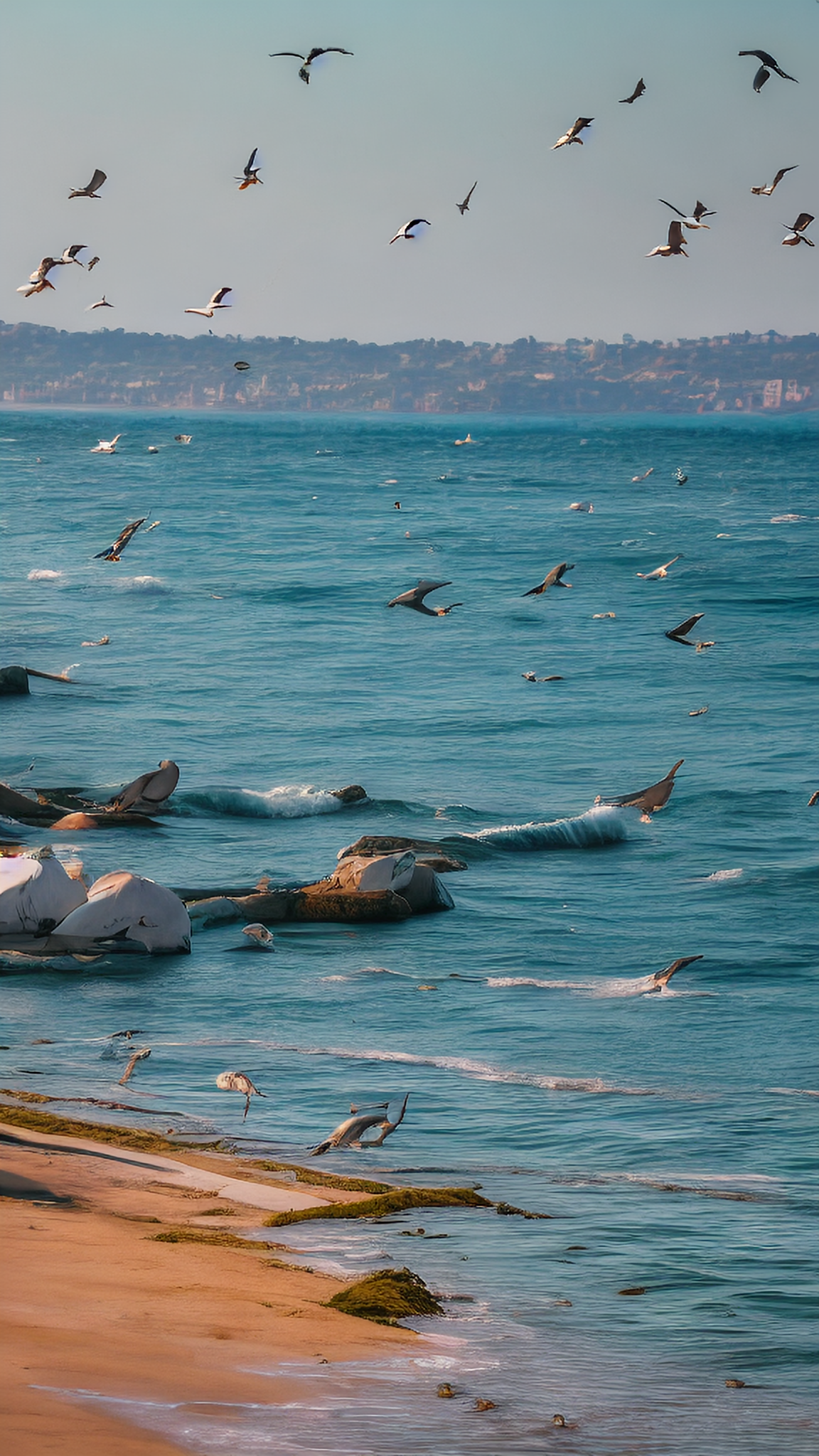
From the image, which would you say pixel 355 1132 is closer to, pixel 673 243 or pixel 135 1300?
pixel 135 1300

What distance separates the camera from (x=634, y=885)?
2050 centimetres

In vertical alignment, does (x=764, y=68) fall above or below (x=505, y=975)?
above

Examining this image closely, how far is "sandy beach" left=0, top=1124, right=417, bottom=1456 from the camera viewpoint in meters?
5.61

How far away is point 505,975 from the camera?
53.8 ft

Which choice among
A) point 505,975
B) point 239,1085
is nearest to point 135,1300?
point 239,1085

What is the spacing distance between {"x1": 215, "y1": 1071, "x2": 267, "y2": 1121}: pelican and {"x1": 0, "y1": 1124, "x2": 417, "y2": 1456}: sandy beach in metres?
1.48

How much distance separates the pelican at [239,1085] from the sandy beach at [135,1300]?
1485 millimetres

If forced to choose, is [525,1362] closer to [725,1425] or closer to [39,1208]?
[725,1425]

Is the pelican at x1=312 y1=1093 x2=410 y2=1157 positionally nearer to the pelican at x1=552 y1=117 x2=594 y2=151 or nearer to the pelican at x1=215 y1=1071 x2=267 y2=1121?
the pelican at x1=215 y1=1071 x2=267 y2=1121

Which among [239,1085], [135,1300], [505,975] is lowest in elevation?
[505,975]

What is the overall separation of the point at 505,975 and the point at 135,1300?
9566 mm

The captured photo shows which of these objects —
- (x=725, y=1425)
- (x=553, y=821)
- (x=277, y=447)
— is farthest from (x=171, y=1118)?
(x=277, y=447)

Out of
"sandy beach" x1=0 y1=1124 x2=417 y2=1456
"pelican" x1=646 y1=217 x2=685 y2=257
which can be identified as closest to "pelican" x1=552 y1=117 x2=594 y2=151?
"pelican" x1=646 y1=217 x2=685 y2=257

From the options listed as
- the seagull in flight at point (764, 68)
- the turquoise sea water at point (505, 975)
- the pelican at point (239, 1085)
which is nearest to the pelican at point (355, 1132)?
the turquoise sea water at point (505, 975)
